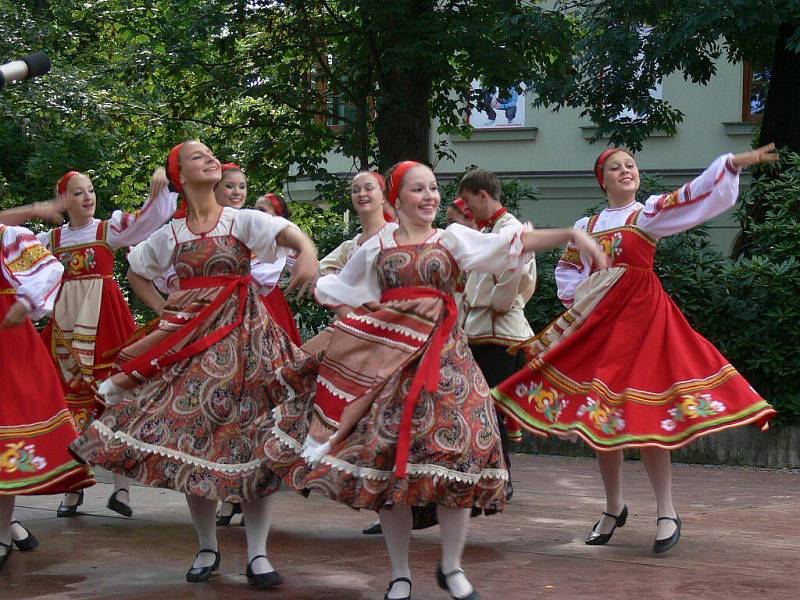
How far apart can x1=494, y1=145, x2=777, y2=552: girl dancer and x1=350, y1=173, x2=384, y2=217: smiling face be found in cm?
116

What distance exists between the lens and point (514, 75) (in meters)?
13.2

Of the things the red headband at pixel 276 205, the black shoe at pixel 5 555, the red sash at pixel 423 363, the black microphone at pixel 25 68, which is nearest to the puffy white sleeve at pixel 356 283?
the red sash at pixel 423 363

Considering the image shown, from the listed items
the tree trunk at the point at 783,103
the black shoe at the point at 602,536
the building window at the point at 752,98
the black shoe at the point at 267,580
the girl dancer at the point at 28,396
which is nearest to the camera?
the black shoe at the point at 267,580

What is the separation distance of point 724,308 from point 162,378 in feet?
18.9

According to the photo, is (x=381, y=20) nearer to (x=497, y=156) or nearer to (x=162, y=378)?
(x=162, y=378)

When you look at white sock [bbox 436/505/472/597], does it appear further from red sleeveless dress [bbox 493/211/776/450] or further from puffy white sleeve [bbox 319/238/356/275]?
puffy white sleeve [bbox 319/238/356/275]

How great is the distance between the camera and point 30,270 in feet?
18.6

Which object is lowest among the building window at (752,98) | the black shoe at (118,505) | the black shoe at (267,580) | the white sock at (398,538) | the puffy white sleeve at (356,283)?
the black shoe at (118,505)

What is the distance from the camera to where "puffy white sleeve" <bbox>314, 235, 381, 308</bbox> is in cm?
522

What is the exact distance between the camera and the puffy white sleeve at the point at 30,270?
557 cm

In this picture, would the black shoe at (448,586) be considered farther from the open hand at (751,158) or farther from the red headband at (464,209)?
the red headband at (464,209)

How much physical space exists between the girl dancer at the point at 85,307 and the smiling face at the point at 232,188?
57 centimetres

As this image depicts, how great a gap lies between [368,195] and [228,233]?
1.42 meters

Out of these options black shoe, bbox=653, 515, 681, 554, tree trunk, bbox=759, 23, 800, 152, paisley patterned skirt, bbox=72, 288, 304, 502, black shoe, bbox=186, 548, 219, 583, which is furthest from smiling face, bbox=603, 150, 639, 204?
tree trunk, bbox=759, 23, 800, 152
